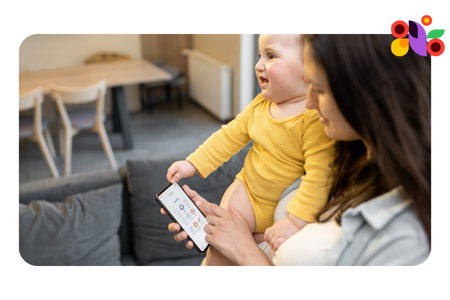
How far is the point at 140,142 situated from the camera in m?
3.65

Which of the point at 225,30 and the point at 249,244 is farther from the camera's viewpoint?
the point at 249,244

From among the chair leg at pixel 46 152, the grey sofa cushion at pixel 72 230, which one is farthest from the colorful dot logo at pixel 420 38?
the chair leg at pixel 46 152

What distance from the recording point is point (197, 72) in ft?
14.9

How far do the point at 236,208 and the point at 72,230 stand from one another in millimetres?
918

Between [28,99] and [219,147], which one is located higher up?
[219,147]

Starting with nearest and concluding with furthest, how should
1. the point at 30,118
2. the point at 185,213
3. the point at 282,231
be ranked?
the point at 282,231 < the point at 185,213 < the point at 30,118

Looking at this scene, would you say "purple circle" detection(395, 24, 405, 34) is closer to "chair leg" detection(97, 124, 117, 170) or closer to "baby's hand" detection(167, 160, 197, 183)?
"baby's hand" detection(167, 160, 197, 183)

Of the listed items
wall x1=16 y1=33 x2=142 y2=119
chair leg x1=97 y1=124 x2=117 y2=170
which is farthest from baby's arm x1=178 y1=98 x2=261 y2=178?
wall x1=16 y1=33 x2=142 y2=119

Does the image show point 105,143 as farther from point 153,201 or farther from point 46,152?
point 153,201

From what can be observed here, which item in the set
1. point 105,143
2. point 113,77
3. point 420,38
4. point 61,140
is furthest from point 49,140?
point 420,38

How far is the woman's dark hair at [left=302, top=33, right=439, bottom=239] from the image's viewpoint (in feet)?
1.56
